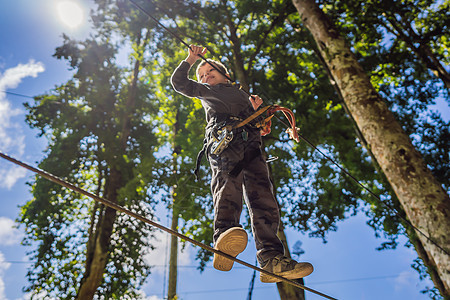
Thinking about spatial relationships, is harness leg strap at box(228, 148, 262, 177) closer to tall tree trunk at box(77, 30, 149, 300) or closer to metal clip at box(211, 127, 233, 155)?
metal clip at box(211, 127, 233, 155)

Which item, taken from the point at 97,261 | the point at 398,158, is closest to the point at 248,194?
the point at 398,158

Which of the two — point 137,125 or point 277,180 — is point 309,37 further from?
point 137,125

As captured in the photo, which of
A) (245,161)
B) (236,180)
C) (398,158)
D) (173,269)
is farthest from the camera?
(173,269)

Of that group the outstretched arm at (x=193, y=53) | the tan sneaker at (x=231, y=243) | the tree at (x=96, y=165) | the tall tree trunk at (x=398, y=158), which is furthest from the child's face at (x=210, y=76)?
the tree at (x=96, y=165)

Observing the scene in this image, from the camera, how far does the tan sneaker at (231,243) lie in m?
1.95

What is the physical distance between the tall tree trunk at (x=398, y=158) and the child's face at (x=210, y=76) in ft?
7.66

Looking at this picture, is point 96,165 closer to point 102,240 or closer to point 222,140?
point 102,240

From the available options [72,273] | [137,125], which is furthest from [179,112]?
[72,273]

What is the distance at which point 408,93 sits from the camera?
1062cm

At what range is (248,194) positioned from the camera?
2422mm

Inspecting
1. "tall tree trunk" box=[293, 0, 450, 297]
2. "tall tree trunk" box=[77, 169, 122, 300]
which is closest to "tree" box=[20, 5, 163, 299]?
"tall tree trunk" box=[77, 169, 122, 300]

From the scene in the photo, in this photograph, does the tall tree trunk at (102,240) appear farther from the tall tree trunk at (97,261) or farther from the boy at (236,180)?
the boy at (236,180)

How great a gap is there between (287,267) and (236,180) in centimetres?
71

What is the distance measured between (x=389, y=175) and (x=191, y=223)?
688 centimetres
